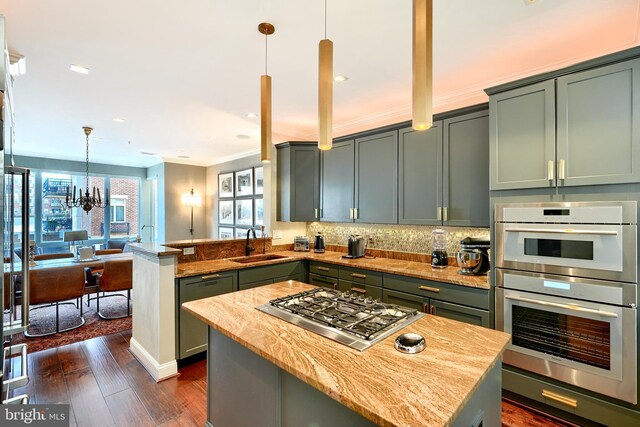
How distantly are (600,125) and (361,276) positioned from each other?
2295 millimetres

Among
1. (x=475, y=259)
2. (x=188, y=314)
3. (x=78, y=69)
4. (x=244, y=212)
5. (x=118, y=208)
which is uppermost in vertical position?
(x=78, y=69)

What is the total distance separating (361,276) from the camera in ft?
10.7

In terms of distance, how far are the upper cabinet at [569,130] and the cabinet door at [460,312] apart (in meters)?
1.04

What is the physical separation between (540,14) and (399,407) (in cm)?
244

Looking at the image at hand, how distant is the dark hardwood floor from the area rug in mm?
301

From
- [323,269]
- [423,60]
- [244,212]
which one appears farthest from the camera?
[244,212]

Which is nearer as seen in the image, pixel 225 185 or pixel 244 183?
pixel 244 183

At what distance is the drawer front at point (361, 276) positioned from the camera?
3.11m

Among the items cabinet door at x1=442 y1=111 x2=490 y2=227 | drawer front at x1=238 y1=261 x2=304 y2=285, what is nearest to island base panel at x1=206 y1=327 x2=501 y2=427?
drawer front at x1=238 y1=261 x2=304 y2=285

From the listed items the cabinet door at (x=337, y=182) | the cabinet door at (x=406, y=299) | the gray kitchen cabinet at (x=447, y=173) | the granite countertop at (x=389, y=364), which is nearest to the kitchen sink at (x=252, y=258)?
the cabinet door at (x=337, y=182)

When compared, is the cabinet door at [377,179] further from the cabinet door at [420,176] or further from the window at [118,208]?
the window at [118,208]

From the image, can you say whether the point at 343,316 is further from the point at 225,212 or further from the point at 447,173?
the point at 225,212

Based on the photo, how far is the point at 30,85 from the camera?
293cm

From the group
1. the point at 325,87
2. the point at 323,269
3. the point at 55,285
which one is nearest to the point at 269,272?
the point at 323,269
